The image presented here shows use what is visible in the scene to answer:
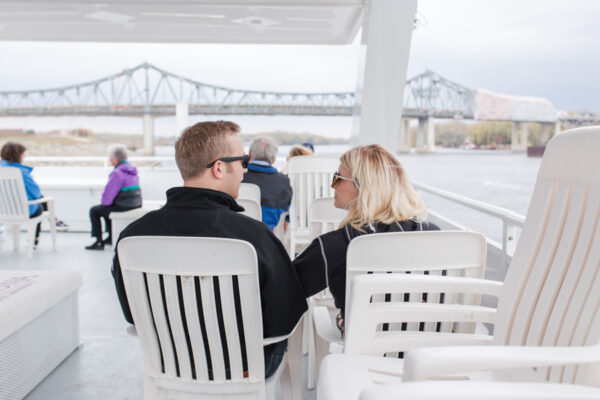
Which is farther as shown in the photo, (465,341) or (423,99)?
(423,99)

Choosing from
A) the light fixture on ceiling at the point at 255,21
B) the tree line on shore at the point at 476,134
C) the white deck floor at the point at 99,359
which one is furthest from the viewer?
the tree line on shore at the point at 476,134

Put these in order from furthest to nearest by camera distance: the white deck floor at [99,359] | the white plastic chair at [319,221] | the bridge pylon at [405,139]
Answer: the bridge pylon at [405,139]
the white plastic chair at [319,221]
the white deck floor at [99,359]

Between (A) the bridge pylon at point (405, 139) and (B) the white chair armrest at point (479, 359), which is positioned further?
(A) the bridge pylon at point (405, 139)

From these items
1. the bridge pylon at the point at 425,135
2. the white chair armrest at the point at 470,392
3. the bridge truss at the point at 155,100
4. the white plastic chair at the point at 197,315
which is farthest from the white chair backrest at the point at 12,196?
the bridge pylon at the point at 425,135

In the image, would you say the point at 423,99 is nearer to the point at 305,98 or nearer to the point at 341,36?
the point at 305,98

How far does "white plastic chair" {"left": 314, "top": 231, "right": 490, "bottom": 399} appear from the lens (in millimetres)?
911

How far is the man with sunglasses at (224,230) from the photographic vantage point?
3.21 feet

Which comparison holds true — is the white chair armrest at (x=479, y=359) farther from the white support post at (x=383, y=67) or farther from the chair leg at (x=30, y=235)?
the chair leg at (x=30, y=235)

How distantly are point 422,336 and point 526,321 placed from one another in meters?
0.21

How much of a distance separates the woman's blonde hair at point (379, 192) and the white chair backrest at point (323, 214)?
1.64ft

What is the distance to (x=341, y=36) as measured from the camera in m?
4.20

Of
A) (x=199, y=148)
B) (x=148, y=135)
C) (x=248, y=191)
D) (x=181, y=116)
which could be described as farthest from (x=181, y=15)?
(x=148, y=135)

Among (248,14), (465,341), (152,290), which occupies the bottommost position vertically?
(465,341)

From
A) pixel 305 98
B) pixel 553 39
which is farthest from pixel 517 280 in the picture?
pixel 553 39
